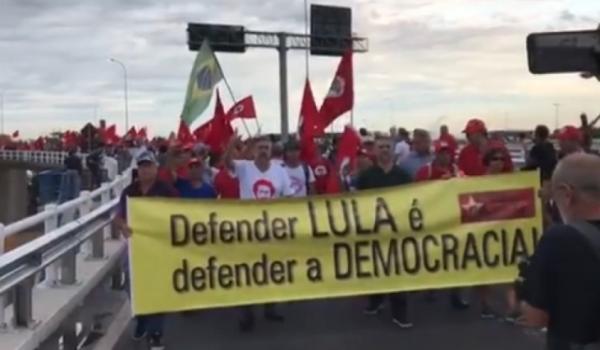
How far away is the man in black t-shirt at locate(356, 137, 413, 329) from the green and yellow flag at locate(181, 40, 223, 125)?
10.0 m

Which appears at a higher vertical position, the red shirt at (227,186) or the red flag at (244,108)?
the red flag at (244,108)

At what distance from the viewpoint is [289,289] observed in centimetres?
1006

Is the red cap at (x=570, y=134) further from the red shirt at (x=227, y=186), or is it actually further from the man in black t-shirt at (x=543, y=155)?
the red shirt at (x=227, y=186)

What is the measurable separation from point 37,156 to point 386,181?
178 ft

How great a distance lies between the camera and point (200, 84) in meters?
21.0

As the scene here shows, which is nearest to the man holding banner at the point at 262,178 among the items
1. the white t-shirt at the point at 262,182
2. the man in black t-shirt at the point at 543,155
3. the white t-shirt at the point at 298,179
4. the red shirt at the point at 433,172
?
the white t-shirt at the point at 262,182

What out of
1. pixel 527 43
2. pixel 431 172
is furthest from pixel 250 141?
pixel 527 43

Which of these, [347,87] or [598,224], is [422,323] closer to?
[598,224]

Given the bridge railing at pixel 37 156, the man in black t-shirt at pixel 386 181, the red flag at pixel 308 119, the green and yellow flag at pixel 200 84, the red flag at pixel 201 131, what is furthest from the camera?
the bridge railing at pixel 37 156

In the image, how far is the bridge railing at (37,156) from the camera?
181 ft

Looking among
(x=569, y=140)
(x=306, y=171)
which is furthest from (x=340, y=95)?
(x=569, y=140)

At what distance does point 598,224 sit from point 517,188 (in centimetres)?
692

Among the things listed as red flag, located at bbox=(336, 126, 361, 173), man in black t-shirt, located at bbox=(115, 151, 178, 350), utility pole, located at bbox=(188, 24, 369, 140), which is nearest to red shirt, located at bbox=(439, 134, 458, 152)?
red flag, located at bbox=(336, 126, 361, 173)

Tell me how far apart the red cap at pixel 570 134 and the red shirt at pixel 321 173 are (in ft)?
12.0
